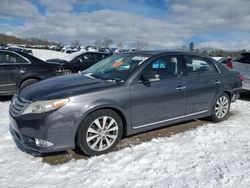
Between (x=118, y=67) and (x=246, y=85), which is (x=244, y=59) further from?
(x=118, y=67)

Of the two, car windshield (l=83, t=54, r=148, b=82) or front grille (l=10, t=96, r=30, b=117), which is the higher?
car windshield (l=83, t=54, r=148, b=82)

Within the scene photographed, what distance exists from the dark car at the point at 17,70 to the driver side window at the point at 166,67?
4427mm

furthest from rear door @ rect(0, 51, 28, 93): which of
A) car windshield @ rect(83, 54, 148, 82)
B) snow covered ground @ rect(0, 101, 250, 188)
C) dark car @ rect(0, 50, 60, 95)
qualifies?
car windshield @ rect(83, 54, 148, 82)

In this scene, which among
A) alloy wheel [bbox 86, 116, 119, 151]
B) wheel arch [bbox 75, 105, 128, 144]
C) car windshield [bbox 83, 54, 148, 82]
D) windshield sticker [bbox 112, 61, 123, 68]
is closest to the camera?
wheel arch [bbox 75, 105, 128, 144]

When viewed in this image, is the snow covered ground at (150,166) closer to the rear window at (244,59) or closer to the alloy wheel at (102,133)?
the alloy wheel at (102,133)

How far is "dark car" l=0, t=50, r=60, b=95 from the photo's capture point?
7.94 metres

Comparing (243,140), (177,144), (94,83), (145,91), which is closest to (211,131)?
(243,140)

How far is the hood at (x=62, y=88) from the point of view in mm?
4168

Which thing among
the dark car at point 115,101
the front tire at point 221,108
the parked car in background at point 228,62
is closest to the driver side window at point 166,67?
the dark car at point 115,101

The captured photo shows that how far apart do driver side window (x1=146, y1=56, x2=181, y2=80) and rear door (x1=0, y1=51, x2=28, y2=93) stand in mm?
4548

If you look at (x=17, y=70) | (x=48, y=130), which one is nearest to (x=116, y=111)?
(x=48, y=130)

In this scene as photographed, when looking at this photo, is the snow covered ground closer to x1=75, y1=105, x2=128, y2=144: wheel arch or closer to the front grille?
x1=75, y1=105, x2=128, y2=144: wheel arch

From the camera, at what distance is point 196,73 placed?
5.70m

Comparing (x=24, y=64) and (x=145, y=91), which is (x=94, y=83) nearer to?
(x=145, y=91)
